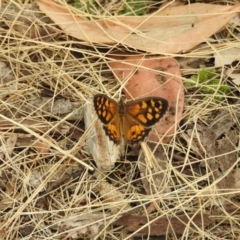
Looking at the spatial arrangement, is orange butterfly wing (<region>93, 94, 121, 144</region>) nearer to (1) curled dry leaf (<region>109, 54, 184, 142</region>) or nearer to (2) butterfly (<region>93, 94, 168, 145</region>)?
(2) butterfly (<region>93, 94, 168, 145</region>)

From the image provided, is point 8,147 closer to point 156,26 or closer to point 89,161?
point 89,161

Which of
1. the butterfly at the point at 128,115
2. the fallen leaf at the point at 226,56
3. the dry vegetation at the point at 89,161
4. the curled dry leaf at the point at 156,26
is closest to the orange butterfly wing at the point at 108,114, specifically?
the butterfly at the point at 128,115

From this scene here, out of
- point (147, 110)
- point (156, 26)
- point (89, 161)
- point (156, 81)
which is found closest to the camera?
point (147, 110)

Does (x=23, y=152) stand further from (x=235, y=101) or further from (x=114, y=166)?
(x=235, y=101)

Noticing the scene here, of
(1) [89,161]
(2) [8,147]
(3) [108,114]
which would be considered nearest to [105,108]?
(3) [108,114]

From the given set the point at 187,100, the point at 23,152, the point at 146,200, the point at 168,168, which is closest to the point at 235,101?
the point at 187,100
